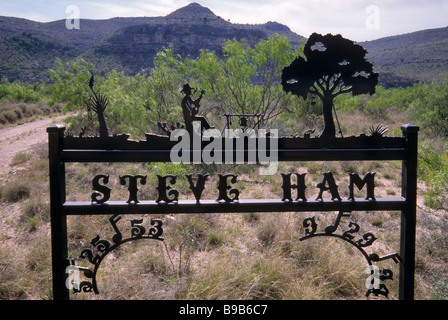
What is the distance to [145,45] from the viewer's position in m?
63.6

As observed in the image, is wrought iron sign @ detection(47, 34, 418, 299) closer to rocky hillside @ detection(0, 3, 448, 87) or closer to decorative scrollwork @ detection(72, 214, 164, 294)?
decorative scrollwork @ detection(72, 214, 164, 294)

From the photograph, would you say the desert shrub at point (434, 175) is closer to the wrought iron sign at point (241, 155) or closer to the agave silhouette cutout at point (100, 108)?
the wrought iron sign at point (241, 155)

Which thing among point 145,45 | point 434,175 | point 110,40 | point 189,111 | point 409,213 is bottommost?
point 434,175

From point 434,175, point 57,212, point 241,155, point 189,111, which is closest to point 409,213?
point 241,155

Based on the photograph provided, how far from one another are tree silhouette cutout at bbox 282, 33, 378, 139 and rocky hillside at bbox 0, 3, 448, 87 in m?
29.7

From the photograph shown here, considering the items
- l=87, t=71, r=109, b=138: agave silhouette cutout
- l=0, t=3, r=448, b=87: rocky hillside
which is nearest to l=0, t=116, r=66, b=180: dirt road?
l=87, t=71, r=109, b=138: agave silhouette cutout

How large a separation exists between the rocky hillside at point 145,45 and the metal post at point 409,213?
3031cm

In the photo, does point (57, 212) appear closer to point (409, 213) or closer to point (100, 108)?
point (100, 108)

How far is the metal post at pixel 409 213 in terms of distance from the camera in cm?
271

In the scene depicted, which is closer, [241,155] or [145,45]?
[241,155]

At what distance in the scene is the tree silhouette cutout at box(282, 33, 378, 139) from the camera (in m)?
2.77

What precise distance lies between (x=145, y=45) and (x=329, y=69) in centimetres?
6595
